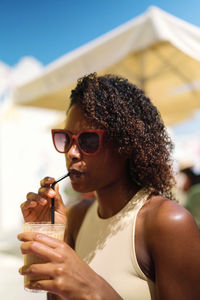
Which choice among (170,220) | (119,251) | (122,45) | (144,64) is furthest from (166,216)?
(144,64)

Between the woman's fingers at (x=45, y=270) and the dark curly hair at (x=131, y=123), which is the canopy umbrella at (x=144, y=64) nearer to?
the dark curly hair at (x=131, y=123)

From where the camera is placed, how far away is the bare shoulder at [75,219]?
5.10 feet

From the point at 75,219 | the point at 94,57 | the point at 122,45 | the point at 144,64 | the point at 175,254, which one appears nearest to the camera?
the point at 175,254

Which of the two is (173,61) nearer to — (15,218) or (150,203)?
(150,203)

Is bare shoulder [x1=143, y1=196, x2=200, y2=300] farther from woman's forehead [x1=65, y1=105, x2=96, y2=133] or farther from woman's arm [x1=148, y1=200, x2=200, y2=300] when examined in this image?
woman's forehead [x1=65, y1=105, x2=96, y2=133]

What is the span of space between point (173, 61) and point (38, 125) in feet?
20.6

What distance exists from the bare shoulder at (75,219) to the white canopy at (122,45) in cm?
160

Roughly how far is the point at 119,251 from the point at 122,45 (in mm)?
2264

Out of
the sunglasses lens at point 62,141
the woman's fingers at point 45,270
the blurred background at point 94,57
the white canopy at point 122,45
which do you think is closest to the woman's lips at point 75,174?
the sunglasses lens at point 62,141

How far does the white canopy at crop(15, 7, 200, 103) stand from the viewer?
259 cm

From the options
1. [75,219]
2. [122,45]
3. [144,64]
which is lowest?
[75,219]

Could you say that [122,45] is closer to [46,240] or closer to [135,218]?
[135,218]

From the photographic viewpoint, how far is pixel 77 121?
→ 1.26 metres

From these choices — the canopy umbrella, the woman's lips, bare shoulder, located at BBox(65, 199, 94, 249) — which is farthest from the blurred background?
the woman's lips
